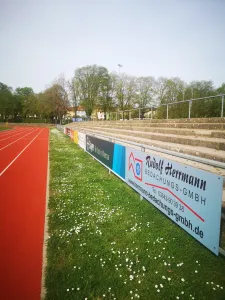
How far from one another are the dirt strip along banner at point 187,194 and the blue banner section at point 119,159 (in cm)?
153

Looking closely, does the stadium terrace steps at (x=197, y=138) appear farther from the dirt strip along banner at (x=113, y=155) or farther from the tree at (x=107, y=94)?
the tree at (x=107, y=94)

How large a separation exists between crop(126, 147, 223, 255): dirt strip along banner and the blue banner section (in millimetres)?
1528

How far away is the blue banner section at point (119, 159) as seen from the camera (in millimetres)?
6780

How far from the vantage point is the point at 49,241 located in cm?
374

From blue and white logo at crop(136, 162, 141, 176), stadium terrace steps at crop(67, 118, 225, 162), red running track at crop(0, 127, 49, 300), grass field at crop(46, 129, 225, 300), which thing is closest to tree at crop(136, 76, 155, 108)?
stadium terrace steps at crop(67, 118, 225, 162)

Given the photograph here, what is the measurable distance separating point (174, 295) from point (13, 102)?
3412 inches

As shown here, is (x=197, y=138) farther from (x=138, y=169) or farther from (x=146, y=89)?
(x=146, y=89)

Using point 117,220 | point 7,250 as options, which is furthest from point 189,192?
point 7,250

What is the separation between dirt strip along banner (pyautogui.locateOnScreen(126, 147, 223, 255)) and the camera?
2.99 m

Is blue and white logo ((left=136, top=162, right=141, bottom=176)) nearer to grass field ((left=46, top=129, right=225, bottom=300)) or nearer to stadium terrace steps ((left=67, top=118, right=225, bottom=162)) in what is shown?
grass field ((left=46, top=129, right=225, bottom=300))

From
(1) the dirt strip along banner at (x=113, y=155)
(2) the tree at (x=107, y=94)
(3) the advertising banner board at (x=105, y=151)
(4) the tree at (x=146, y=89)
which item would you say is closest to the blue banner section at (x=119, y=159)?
(1) the dirt strip along banner at (x=113, y=155)

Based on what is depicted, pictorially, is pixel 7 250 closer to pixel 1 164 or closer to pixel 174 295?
pixel 174 295

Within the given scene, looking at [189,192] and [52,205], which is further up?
[189,192]

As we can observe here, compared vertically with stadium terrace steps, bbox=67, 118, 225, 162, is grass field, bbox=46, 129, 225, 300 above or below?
below
